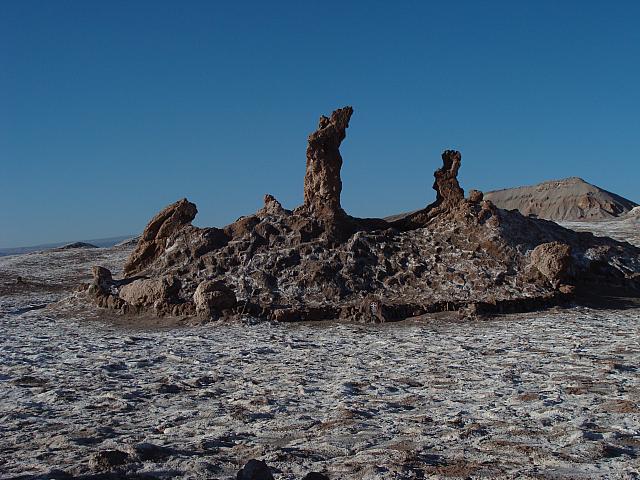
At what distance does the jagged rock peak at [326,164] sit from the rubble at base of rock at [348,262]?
0.10ft

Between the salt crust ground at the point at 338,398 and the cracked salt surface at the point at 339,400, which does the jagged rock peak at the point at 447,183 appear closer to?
the salt crust ground at the point at 338,398

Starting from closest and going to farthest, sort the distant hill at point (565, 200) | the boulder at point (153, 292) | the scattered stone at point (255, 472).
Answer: the scattered stone at point (255, 472), the boulder at point (153, 292), the distant hill at point (565, 200)

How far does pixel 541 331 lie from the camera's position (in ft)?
41.5

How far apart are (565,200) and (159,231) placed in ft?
259

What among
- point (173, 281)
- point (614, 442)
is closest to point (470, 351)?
point (614, 442)

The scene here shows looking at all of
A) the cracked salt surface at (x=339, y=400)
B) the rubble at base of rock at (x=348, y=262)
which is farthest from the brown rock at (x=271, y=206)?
the cracked salt surface at (x=339, y=400)

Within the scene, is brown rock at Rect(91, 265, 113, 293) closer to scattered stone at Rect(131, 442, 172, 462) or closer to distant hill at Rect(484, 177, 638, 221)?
scattered stone at Rect(131, 442, 172, 462)

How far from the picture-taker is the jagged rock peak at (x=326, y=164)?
59.8 ft

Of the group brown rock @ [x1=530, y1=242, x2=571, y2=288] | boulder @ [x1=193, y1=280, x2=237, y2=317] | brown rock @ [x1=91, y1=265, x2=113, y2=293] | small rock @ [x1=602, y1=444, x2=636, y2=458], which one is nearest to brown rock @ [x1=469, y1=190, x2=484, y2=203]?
brown rock @ [x1=530, y1=242, x2=571, y2=288]

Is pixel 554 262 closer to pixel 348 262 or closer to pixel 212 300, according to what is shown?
pixel 348 262

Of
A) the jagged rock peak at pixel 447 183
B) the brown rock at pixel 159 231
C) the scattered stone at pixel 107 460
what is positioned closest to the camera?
the scattered stone at pixel 107 460

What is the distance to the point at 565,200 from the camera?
88.9 m

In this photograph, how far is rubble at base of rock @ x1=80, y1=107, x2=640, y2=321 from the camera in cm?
1546

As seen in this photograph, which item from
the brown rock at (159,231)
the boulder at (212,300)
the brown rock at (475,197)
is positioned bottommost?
the boulder at (212,300)
